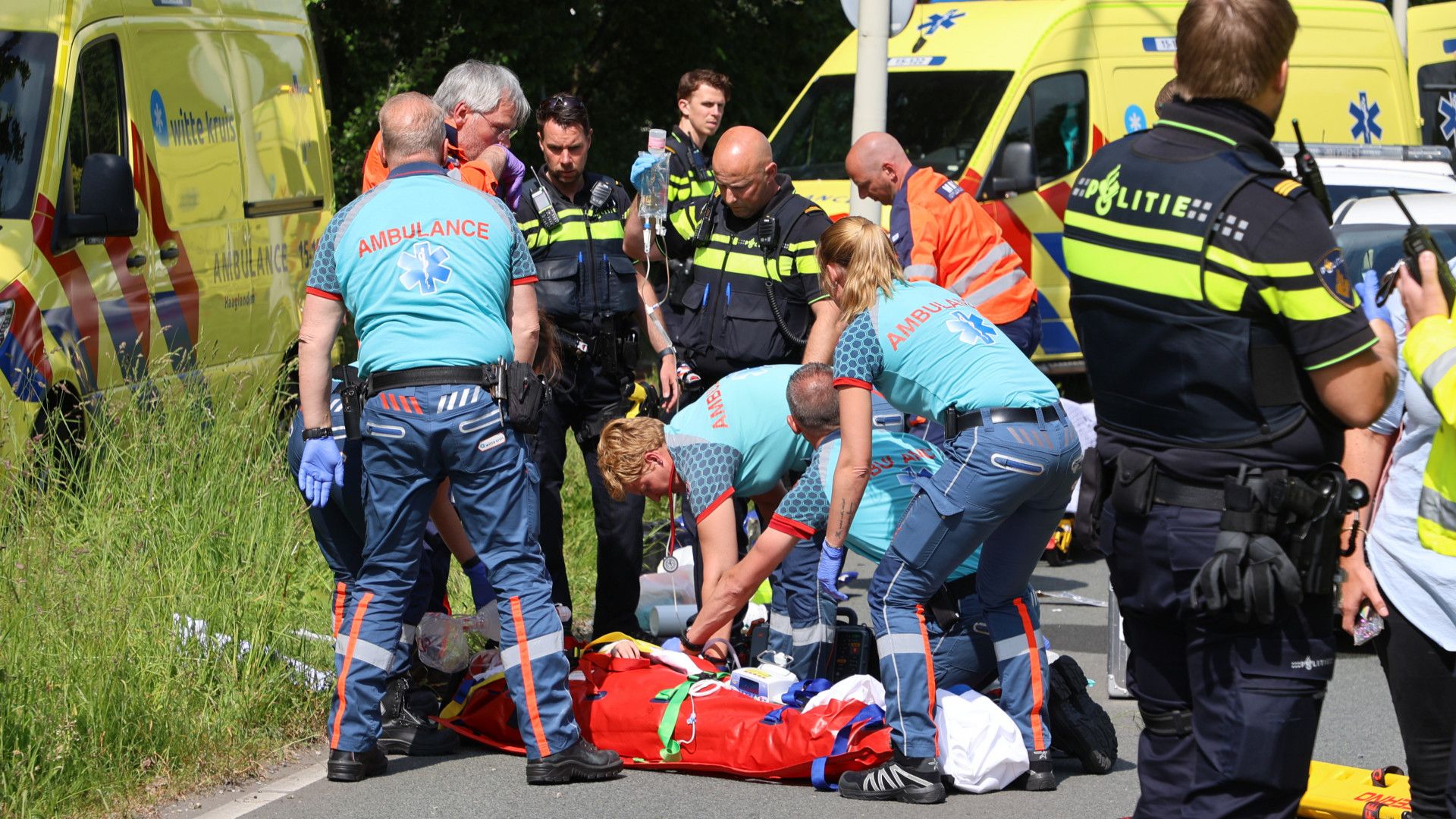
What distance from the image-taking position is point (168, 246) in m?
7.82

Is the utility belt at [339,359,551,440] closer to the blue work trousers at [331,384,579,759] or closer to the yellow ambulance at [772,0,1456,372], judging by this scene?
the blue work trousers at [331,384,579,759]

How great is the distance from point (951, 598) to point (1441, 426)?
6.86 feet

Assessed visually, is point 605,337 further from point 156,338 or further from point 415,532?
point 156,338

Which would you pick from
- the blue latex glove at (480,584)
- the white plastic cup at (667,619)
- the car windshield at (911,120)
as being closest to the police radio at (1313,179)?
the blue latex glove at (480,584)

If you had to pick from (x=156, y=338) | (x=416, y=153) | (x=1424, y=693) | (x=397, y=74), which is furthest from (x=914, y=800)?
(x=397, y=74)

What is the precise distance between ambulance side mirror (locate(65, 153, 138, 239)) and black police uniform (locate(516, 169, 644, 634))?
1.79m

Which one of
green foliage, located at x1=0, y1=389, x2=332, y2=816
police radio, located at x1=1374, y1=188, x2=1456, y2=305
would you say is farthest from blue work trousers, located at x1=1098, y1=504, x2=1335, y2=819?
green foliage, located at x1=0, y1=389, x2=332, y2=816

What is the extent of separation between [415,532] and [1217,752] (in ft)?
8.35

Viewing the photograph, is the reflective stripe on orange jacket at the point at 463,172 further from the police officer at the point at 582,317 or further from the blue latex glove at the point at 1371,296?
the blue latex glove at the point at 1371,296

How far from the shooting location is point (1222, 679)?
3096mm

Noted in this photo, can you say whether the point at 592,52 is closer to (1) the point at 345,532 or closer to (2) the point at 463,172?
(2) the point at 463,172

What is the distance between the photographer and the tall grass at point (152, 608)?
15.1ft

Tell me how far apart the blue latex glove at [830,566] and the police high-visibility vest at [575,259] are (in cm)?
→ 172

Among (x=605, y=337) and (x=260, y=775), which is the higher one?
(x=605, y=337)
